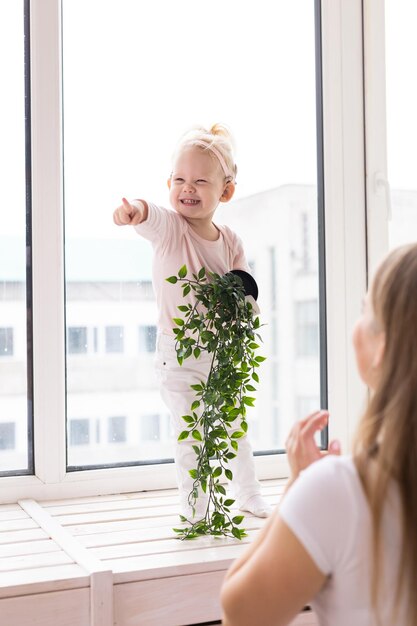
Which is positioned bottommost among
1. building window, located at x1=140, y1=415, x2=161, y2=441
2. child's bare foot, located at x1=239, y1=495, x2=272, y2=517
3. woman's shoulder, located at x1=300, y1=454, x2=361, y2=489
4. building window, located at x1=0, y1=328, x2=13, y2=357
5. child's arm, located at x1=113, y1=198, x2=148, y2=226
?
child's bare foot, located at x1=239, y1=495, x2=272, y2=517

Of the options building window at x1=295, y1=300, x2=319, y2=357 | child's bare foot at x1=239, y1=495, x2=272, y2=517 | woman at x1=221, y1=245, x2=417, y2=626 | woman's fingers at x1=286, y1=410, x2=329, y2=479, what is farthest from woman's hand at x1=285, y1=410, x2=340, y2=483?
building window at x1=295, y1=300, x2=319, y2=357

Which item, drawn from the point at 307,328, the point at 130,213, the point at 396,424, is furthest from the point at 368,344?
the point at 307,328

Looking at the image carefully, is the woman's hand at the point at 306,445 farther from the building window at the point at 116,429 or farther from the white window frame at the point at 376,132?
the white window frame at the point at 376,132

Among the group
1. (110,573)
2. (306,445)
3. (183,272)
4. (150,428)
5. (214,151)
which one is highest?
(214,151)

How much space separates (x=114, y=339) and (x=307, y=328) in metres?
0.54

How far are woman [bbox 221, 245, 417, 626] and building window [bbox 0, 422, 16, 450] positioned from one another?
1.19 metres

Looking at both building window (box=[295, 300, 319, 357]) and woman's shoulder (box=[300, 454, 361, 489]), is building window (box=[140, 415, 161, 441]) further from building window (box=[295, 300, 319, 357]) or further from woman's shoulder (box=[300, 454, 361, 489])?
woman's shoulder (box=[300, 454, 361, 489])

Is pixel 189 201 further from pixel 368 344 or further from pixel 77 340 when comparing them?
pixel 368 344

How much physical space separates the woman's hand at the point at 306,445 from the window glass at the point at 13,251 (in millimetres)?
1116

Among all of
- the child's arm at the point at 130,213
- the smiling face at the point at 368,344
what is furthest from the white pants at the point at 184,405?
the smiling face at the point at 368,344

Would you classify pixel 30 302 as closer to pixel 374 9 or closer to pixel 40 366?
pixel 40 366

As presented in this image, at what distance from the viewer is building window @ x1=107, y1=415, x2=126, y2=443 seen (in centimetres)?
203

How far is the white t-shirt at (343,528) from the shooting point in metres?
0.80

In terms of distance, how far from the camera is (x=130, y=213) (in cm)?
157
